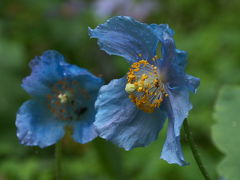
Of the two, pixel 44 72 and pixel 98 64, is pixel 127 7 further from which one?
pixel 44 72

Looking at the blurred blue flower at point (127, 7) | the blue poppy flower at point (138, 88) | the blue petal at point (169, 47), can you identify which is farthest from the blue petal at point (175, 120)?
the blurred blue flower at point (127, 7)

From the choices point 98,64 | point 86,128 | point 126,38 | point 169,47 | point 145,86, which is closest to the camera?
point 169,47

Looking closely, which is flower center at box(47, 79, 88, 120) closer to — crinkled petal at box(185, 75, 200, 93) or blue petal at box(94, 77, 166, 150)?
blue petal at box(94, 77, 166, 150)

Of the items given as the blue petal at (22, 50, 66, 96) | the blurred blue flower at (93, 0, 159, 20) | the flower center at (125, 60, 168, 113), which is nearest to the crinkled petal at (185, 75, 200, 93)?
the flower center at (125, 60, 168, 113)

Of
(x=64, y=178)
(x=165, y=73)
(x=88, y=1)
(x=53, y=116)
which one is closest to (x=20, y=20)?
(x=88, y=1)

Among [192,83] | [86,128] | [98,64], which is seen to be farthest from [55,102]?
[98,64]

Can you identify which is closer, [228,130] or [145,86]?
[145,86]
